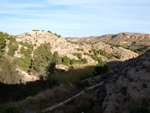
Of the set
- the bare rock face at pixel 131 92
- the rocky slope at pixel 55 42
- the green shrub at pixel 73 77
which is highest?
the rocky slope at pixel 55 42

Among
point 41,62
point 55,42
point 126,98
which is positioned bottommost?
point 41,62

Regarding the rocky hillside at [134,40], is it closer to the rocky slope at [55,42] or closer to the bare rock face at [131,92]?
the rocky slope at [55,42]

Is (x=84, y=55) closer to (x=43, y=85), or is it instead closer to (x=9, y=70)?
(x=43, y=85)

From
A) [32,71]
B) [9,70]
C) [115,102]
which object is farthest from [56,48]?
[115,102]

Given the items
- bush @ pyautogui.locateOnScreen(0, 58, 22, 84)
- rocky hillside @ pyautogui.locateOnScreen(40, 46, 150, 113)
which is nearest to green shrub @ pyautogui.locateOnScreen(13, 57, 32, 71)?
bush @ pyautogui.locateOnScreen(0, 58, 22, 84)

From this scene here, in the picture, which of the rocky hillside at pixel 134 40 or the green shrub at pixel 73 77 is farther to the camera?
the rocky hillside at pixel 134 40

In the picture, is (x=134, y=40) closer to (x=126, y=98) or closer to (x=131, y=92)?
(x=131, y=92)

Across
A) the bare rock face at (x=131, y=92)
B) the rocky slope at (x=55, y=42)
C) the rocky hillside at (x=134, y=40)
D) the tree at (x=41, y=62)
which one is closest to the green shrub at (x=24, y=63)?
the tree at (x=41, y=62)

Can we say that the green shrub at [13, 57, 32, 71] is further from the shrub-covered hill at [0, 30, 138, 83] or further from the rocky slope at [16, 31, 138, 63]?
the rocky slope at [16, 31, 138, 63]

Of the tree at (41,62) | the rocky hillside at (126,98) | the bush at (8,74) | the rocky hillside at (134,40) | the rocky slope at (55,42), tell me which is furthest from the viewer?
the rocky hillside at (134,40)

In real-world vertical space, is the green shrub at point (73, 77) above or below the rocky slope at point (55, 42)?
below

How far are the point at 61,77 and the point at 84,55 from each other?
64.3 ft

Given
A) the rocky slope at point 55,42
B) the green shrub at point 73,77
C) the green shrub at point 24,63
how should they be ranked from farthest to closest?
1. the rocky slope at point 55,42
2. the green shrub at point 24,63
3. the green shrub at point 73,77

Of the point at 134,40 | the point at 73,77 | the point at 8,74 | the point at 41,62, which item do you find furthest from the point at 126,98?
the point at 134,40
